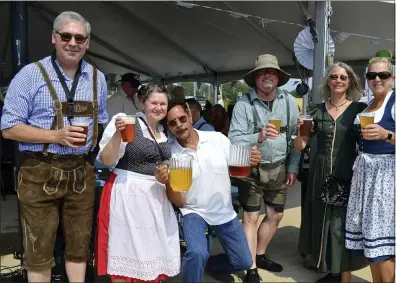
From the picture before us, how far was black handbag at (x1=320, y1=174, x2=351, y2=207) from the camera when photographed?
2830 millimetres

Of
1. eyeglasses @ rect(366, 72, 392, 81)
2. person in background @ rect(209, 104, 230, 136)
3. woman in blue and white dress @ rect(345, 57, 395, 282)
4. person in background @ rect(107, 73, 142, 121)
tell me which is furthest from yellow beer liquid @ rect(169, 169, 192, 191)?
person in background @ rect(209, 104, 230, 136)

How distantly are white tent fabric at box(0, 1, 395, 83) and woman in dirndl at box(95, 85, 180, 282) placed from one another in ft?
12.8

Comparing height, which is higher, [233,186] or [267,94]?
[267,94]

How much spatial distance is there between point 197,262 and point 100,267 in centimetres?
60

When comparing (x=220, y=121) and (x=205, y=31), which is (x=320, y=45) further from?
(x=205, y=31)

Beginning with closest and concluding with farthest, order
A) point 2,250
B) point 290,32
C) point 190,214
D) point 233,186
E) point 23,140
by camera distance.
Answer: point 23,140, point 190,214, point 2,250, point 233,186, point 290,32

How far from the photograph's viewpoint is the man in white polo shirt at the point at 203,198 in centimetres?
250

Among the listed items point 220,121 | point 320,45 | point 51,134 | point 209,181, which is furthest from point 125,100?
point 51,134

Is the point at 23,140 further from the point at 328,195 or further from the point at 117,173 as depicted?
the point at 328,195

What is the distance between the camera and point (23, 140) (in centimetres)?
205

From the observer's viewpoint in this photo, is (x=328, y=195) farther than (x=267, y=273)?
No

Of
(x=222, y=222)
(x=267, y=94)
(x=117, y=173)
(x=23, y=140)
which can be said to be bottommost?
(x=222, y=222)

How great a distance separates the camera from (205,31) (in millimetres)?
7938

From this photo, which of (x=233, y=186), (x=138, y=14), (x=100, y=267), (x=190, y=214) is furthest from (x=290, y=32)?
(x=100, y=267)
